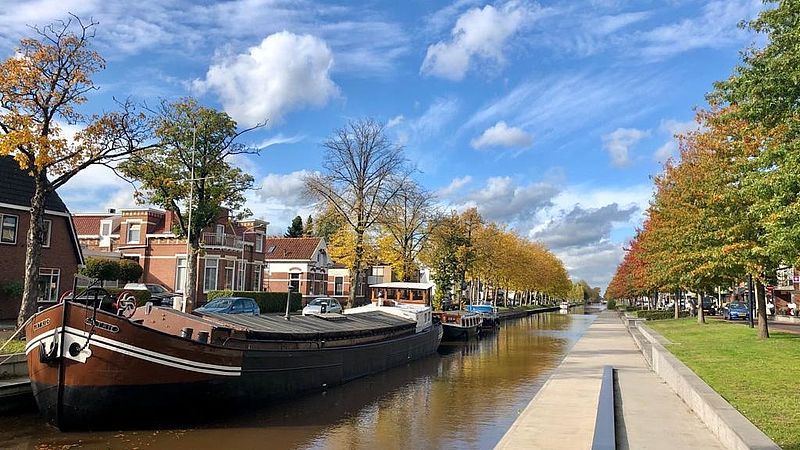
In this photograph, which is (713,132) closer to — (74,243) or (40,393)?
(40,393)

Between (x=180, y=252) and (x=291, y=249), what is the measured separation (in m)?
16.5

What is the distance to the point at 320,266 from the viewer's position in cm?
6366

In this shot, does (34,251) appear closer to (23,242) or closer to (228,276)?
(23,242)

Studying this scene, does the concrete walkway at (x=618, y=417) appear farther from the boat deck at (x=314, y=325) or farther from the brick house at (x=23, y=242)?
the brick house at (x=23, y=242)

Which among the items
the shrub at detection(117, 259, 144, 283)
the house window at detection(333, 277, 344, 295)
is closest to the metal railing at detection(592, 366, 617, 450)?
the shrub at detection(117, 259, 144, 283)

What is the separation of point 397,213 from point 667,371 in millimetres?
31138

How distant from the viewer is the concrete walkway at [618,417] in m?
9.65

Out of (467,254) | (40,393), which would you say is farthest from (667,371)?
(467,254)

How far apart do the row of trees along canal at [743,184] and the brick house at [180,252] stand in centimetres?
3315

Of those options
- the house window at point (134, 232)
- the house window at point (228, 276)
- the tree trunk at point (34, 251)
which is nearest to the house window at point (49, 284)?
the tree trunk at point (34, 251)

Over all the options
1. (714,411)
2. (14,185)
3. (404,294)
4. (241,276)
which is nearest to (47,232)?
(14,185)

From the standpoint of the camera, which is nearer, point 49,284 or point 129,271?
point 49,284

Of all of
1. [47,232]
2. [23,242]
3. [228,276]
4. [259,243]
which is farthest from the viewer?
[259,243]

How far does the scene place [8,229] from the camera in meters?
28.7
